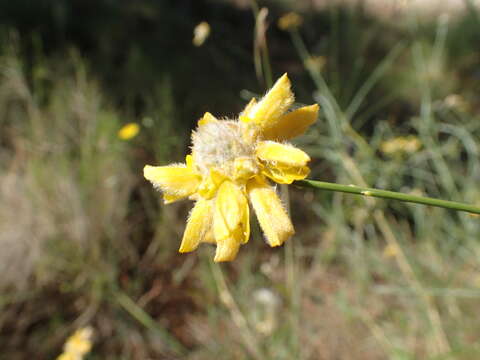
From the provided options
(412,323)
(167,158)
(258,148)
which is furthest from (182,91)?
(258,148)

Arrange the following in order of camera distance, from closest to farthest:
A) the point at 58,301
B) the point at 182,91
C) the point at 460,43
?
the point at 58,301 < the point at 182,91 < the point at 460,43

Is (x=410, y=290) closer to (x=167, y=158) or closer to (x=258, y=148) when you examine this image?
(x=258, y=148)

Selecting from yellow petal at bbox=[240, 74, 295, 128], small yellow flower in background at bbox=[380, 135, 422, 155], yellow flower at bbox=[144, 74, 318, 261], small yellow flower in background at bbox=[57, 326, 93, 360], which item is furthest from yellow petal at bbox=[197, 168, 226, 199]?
small yellow flower in background at bbox=[380, 135, 422, 155]

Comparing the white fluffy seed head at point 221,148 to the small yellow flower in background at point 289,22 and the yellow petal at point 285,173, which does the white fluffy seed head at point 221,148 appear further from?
the small yellow flower in background at point 289,22

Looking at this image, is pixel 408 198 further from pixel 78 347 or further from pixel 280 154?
pixel 78 347

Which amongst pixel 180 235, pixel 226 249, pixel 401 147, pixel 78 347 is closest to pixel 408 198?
pixel 226 249

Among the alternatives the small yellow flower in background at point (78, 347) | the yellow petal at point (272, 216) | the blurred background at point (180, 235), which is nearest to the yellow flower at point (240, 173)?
the yellow petal at point (272, 216)
